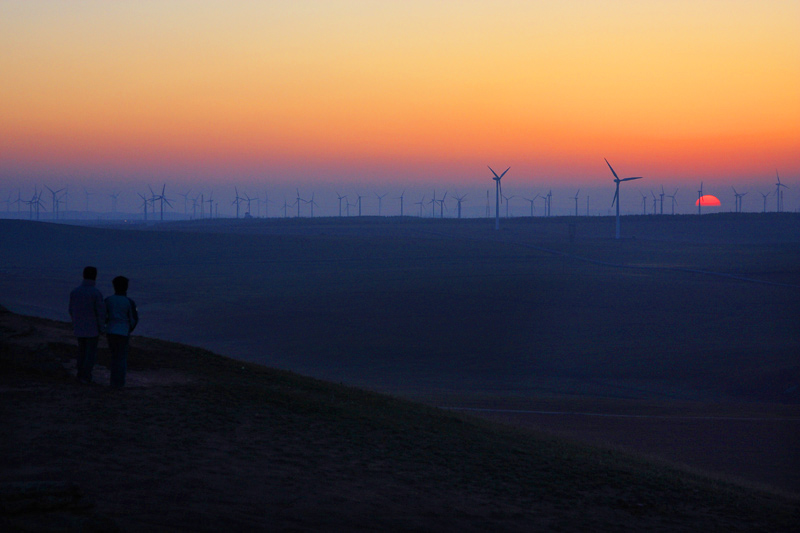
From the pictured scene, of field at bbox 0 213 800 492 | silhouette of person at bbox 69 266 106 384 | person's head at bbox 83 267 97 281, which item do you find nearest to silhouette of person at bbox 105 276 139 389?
silhouette of person at bbox 69 266 106 384

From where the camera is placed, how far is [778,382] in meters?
28.6

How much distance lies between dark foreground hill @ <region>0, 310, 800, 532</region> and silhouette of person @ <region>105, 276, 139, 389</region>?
0.53m

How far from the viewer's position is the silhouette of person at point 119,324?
40.1 ft

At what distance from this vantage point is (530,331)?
132 feet

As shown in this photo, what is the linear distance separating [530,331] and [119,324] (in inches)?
1191

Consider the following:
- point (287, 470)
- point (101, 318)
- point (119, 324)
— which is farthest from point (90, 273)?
point (287, 470)

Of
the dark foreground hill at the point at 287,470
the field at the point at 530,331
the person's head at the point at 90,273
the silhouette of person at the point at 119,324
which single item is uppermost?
the person's head at the point at 90,273

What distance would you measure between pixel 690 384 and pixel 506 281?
31433 millimetres

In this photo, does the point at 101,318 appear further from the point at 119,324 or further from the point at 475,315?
the point at 475,315

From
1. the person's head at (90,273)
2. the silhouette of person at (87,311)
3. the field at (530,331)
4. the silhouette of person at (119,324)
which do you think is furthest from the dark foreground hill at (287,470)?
the field at (530,331)

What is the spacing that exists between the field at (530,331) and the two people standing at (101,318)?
416 inches

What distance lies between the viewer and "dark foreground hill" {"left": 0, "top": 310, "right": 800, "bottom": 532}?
8078mm

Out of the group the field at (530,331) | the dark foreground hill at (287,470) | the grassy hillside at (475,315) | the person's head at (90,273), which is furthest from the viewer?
the grassy hillside at (475,315)

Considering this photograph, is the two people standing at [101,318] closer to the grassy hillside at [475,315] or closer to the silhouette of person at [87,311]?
the silhouette of person at [87,311]
